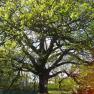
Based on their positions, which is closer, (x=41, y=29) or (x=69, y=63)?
(x=41, y=29)

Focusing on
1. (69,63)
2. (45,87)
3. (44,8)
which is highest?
(44,8)

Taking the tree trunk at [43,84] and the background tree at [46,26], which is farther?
the tree trunk at [43,84]

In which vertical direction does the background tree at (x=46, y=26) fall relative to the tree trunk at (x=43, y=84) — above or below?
above

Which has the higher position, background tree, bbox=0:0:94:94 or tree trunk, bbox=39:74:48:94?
background tree, bbox=0:0:94:94

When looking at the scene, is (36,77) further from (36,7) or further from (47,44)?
(36,7)

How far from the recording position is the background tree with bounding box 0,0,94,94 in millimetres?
33125

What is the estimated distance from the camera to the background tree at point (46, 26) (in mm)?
33125

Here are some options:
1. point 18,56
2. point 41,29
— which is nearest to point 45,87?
point 18,56

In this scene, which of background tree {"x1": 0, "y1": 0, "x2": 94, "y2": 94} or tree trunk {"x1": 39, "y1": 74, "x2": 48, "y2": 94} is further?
tree trunk {"x1": 39, "y1": 74, "x2": 48, "y2": 94}

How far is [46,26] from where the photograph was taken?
33.0m

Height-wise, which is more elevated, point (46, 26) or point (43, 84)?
point (46, 26)

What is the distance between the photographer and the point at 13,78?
121 ft

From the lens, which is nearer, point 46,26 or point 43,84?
point 46,26

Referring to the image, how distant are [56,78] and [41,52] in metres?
3.69
